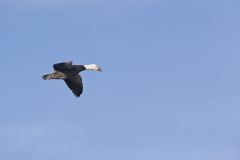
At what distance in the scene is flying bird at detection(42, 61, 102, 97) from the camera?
15438 cm

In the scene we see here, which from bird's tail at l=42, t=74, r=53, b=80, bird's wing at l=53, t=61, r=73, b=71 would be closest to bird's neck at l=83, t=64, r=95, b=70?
bird's wing at l=53, t=61, r=73, b=71

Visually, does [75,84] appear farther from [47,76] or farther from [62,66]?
[62,66]

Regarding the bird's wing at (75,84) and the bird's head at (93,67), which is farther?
the bird's head at (93,67)

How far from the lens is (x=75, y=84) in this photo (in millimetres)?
157000

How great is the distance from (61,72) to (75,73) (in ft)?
5.64

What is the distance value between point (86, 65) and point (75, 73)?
5.63ft

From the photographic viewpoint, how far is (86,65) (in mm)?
157750

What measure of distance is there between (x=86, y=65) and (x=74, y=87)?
199 cm

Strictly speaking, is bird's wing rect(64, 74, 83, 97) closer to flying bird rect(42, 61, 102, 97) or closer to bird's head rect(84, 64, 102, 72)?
flying bird rect(42, 61, 102, 97)

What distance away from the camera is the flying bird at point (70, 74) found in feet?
506

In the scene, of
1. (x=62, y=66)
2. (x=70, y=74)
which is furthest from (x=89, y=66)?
(x=62, y=66)

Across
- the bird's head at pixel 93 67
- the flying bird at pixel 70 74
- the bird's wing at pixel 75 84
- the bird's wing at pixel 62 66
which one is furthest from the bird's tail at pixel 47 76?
the bird's head at pixel 93 67

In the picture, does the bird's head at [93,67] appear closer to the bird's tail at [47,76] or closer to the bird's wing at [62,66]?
the bird's wing at [62,66]

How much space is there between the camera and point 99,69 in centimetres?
15962
